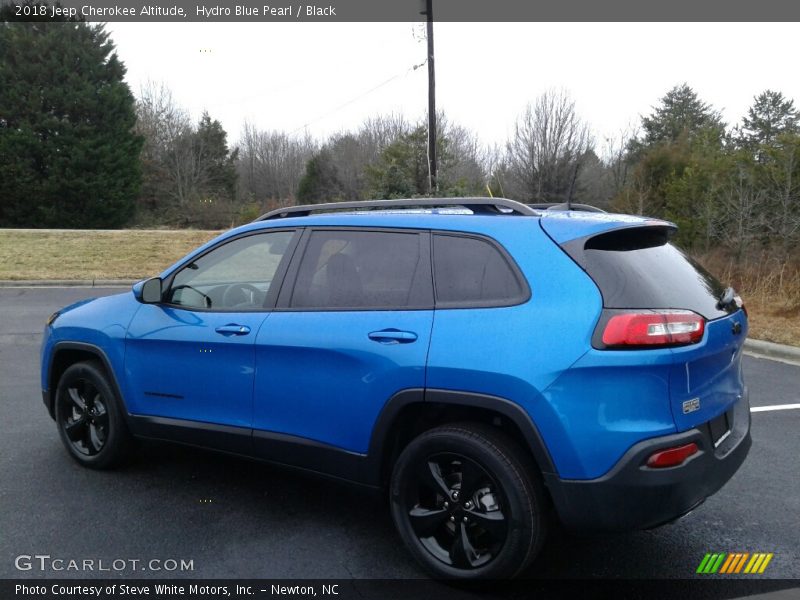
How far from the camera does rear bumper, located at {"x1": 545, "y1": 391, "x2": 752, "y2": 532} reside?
2.59m

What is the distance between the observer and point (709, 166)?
17922 mm

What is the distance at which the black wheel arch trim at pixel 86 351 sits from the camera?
4172mm

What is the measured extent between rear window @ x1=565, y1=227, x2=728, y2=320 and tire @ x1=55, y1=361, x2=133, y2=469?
3045 mm

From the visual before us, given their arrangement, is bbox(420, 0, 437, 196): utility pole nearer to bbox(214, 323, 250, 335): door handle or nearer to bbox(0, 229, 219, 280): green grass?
bbox(0, 229, 219, 280): green grass

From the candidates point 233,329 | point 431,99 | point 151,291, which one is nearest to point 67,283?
point 431,99

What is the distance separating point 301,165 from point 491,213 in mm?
51723

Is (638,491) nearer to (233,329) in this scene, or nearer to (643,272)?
(643,272)

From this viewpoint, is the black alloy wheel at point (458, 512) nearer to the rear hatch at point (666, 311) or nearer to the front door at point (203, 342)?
the rear hatch at point (666, 311)

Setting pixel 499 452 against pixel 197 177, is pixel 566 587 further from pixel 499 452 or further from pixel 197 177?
pixel 197 177

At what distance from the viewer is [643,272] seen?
2.87 metres

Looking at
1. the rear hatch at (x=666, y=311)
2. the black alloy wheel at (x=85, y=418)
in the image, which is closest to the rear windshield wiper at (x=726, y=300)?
the rear hatch at (x=666, y=311)

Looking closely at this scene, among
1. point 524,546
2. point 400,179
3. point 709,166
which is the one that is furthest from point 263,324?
point 400,179

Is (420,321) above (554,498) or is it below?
above

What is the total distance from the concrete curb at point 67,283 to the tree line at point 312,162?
29.0 feet
